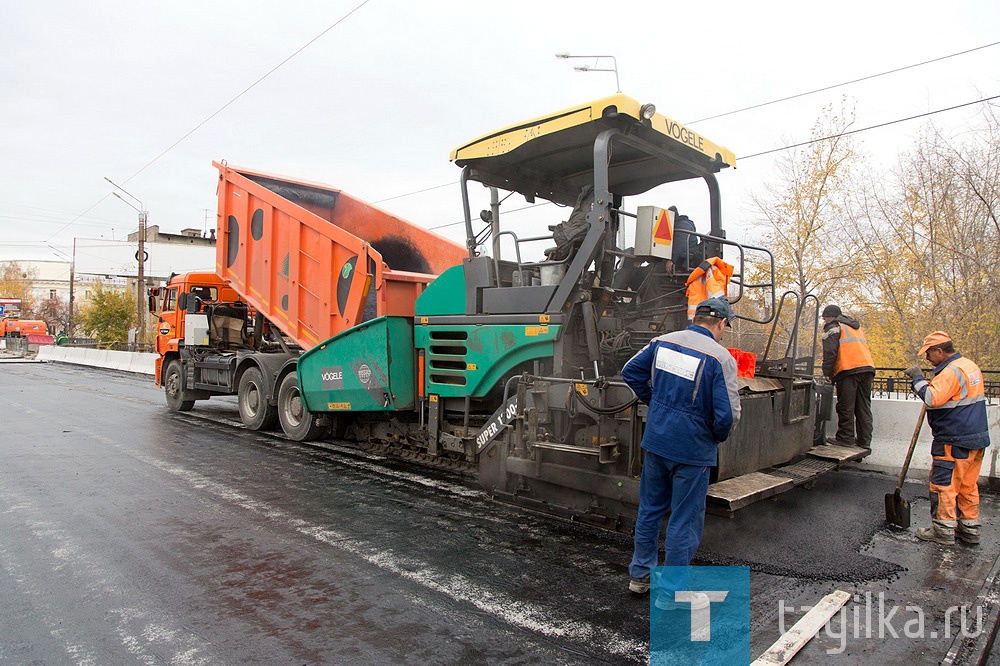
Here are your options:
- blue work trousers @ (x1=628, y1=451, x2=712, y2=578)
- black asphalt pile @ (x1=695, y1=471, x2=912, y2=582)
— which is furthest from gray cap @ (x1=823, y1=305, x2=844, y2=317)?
blue work trousers @ (x1=628, y1=451, x2=712, y2=578)

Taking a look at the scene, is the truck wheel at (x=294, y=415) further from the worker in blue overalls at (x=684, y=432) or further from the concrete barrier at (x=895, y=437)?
the concrete barrier at (x=895, y=437)

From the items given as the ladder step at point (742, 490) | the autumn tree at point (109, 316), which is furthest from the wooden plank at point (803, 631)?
the autumn tree at point (109, 316)

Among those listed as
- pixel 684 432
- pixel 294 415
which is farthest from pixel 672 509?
pixel 294 415

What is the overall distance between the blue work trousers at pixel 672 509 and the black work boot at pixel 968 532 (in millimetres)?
2387

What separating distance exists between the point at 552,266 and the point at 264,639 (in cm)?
338

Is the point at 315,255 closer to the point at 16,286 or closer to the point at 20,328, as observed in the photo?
the point at 20,328

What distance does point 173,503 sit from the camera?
210 inches

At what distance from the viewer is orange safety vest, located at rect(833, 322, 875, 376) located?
6.61 meters

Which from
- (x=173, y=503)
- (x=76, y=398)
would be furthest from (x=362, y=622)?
(x=76, y=398)

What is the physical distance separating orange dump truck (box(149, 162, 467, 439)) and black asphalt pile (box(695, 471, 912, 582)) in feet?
14.0

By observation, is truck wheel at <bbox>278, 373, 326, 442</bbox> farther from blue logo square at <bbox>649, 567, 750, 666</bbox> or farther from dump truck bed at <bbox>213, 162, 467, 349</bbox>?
blue logo square at <bbox>649, 567, 750, 666</bbox>

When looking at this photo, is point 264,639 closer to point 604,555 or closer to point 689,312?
point 604,555

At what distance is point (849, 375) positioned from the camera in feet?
21.6

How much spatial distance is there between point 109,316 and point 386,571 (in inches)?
1383
